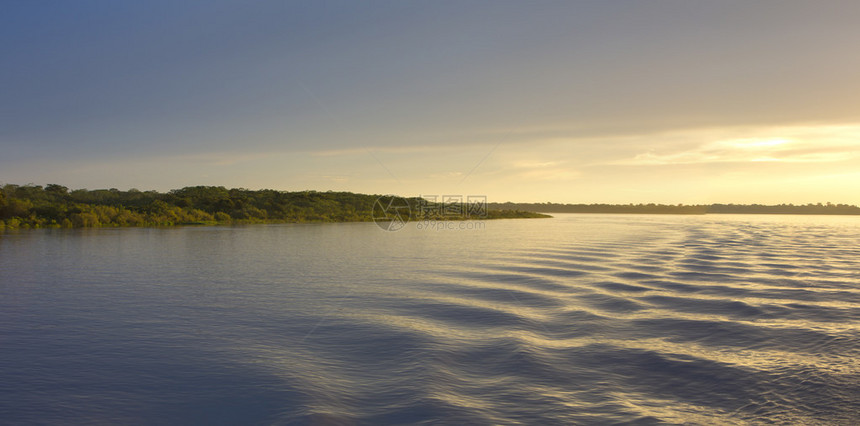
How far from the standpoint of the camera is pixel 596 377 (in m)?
8.32

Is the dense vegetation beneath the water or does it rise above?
above

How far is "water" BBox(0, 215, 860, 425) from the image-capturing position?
7035 mm

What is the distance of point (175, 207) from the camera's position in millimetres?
64750

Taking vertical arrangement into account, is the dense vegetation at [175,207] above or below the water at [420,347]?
above

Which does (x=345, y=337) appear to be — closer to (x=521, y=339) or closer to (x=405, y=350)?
(x=405, y=350)

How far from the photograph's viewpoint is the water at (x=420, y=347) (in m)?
7.04

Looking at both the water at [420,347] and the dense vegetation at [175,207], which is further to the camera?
the dense vegetation at [175,207]

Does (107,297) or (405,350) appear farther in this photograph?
(107,297)

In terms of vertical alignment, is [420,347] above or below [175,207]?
below

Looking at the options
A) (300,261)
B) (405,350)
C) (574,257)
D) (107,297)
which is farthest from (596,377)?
(574,257)

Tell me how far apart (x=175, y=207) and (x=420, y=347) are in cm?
6382

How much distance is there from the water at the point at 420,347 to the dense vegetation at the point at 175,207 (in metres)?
38.0

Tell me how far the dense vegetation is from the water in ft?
125

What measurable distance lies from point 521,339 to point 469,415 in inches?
163
